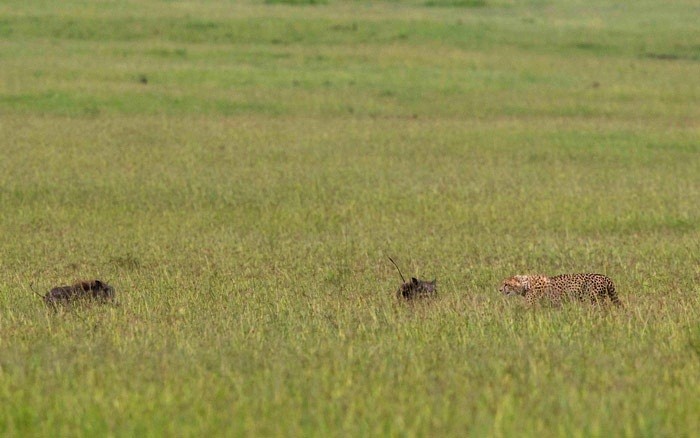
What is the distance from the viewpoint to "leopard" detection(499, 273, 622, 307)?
876 centimetres

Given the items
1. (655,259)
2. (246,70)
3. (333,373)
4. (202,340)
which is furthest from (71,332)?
(246,70)

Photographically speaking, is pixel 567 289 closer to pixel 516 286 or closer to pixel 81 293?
pixel 516 286

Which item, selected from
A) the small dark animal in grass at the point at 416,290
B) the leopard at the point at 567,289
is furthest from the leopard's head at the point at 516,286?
the small dark animal in grass at the point at 416,290

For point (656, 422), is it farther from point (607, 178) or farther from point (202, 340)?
point (607, 178)

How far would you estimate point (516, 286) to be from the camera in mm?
9141

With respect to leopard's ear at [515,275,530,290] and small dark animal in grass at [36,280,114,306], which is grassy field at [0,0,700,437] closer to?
small dark animal in grass at [36,280,114,306]

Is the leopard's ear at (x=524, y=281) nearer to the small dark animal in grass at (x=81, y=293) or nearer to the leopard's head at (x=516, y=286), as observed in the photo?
the leopard's head at (x=516, y=286)

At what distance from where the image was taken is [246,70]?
31250 millimetres

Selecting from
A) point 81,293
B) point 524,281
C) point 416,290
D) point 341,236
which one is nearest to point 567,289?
point 524,281

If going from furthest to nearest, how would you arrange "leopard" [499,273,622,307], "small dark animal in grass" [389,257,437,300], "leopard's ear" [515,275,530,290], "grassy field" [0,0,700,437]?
"leopard's ear" [515,275,530,290] < "small dark animal in grass" [389,257,437,300] < "leopard" [499,273,622,307] < "grassy field" [0,0,700,437]

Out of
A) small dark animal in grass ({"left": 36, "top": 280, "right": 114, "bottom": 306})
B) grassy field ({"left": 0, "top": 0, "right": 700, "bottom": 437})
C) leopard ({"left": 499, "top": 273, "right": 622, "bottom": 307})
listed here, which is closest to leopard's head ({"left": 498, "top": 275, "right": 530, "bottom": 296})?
leopard ({"left": 499, "top": 273, "right": 622, "bottom": 307})

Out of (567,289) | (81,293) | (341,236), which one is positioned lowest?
(341,236)

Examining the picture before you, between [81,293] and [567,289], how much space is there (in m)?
3.52

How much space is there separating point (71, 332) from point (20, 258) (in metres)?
4.21
